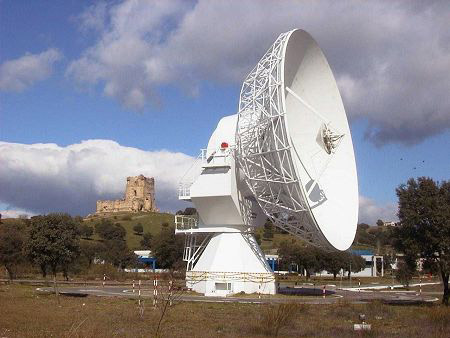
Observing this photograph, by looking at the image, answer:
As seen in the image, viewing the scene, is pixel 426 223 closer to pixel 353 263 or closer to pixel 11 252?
pixel 11 252

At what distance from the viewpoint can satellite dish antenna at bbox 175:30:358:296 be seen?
3275 centimetres

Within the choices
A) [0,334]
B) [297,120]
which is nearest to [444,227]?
[297,120]

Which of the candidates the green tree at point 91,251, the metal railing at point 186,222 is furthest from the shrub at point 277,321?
the green tree at point 91,251

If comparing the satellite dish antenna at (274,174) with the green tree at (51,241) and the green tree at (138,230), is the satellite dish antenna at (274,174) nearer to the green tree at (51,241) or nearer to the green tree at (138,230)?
the green tree at (51,241)

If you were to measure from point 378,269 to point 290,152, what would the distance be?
10537 centimetres

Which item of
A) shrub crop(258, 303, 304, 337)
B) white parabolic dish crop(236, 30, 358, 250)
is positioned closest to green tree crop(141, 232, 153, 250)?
white parabolic dish crop(236, 30, 358, 250)

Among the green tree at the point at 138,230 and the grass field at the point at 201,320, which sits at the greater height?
the green tree at the point at 138,230

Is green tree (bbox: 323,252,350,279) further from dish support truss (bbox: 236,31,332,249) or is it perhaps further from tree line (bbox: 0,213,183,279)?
dish support truss (bbox: 236,31,332,249)

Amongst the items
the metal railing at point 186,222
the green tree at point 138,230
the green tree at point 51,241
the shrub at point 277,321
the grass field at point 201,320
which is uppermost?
the green tree at point 138,230

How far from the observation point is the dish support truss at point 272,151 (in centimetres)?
3181

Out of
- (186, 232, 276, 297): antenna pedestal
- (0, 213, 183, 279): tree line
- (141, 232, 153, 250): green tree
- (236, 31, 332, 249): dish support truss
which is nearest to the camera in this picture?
(236, 31, 332, 249): dish support truss

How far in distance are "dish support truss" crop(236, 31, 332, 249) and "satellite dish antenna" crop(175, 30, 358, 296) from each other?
0.06 m

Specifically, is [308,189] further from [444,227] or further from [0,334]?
[0,334]

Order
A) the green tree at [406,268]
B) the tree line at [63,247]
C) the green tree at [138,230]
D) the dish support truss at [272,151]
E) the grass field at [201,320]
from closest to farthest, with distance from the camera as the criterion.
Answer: the grass field at [201,320] → the dish support truss at [272,151] → the green tree at [406,268] → the tree line at [63,247] → the green tree at [138,230]
